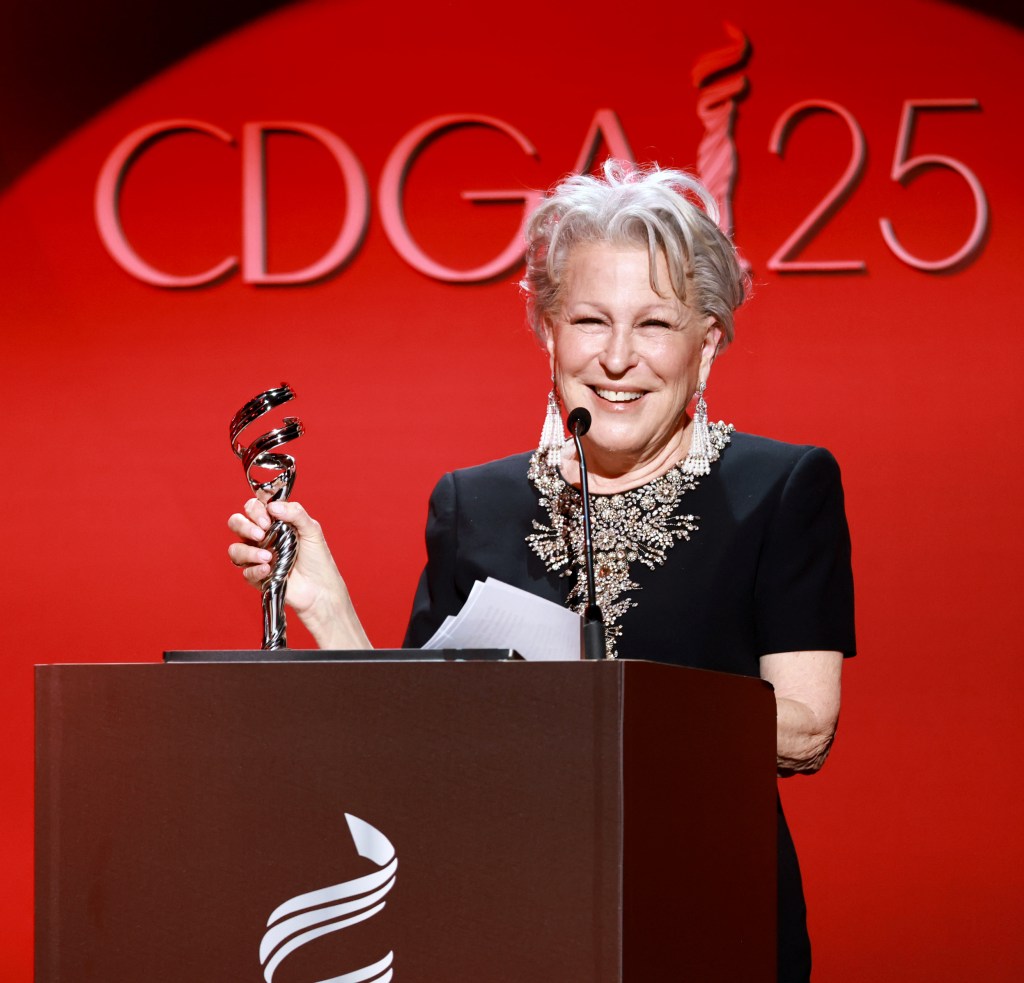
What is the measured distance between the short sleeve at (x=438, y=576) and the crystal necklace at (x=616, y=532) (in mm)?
114

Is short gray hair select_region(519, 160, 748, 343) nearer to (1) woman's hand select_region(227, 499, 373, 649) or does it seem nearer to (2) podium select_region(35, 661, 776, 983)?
(1) woman's hand select_region(227, 499, 373, 649)

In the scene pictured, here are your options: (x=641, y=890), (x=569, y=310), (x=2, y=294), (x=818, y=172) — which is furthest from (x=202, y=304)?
(x=641, y=890)

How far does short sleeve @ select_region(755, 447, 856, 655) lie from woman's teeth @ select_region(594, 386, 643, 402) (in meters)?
0.21

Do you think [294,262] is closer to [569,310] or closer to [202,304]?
[202,304]

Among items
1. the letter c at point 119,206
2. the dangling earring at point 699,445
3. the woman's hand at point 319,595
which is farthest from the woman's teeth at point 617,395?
the letter c at point 119,206

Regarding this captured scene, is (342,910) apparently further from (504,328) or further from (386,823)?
(504,328)

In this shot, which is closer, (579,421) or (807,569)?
(579,421)

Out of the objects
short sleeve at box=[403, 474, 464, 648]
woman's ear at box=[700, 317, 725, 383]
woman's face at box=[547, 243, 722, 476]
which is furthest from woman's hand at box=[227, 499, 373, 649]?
woman's ear at box=[700, 317, 725, 383]

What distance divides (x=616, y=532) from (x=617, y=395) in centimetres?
16

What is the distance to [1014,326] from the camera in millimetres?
2801

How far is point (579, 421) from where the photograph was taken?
1.34 metres

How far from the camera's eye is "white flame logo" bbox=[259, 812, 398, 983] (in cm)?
89

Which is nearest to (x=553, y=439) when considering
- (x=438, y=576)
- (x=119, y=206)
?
(x=438, y=576)

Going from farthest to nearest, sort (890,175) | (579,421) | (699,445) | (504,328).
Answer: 1. (504,328)
2. (890,175)
3. (699,445)
4. (579,421)
